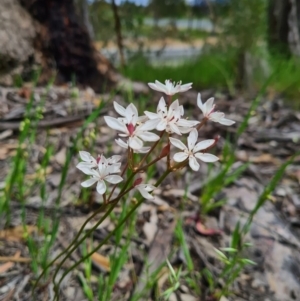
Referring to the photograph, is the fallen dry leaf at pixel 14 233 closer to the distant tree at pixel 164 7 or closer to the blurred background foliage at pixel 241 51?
the blurred background foliage at pixel 241 51

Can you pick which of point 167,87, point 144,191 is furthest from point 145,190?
point 167,87

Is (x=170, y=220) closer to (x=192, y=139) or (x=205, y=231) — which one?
(x=205, y=231)

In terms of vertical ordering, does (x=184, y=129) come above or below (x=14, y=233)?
above

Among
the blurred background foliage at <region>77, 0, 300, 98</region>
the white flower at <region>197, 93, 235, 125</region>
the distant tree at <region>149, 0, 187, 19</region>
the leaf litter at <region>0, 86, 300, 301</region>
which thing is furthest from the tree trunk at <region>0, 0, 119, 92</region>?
the distant tree at <region>149, 0, 187, 19</region>

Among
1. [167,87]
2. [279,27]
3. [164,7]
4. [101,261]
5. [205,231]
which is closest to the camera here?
[167,87]

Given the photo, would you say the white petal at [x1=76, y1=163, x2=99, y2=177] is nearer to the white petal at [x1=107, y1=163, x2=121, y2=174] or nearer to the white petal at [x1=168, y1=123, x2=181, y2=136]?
the white petal at [x1=107, y1=163, x2=121, y2=174]

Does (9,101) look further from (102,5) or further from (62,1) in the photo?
(102,5)
